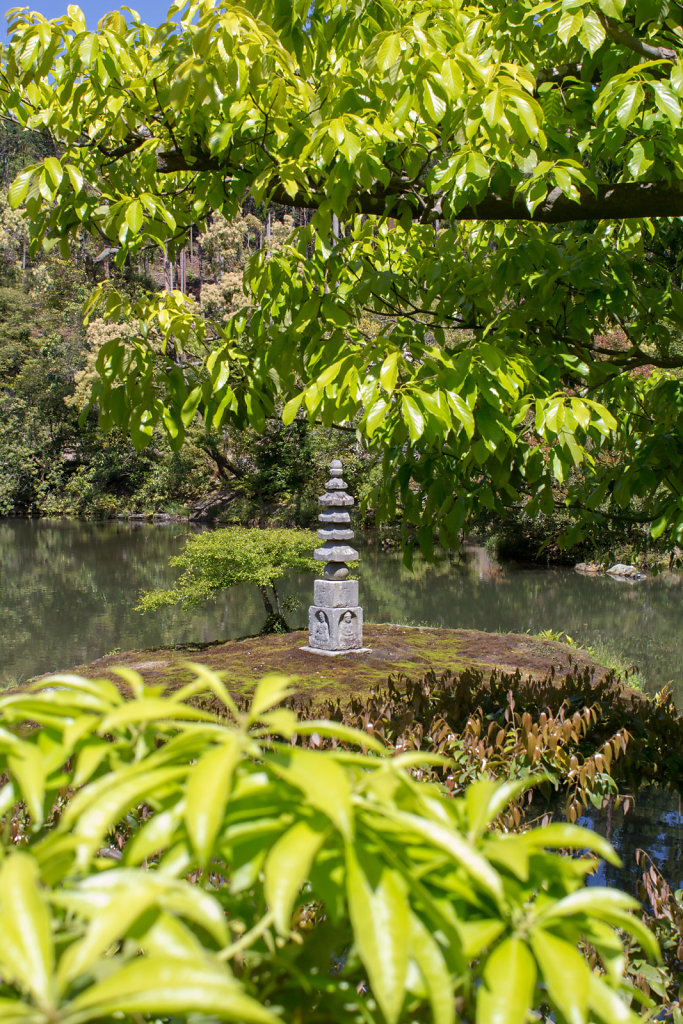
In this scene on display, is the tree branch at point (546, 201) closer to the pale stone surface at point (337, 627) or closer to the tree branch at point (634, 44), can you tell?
the tree branch at point (634, 44)

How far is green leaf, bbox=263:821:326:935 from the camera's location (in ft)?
1.53

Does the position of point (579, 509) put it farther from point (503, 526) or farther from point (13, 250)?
point (13, 250)

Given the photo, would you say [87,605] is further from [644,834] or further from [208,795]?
[208,795]

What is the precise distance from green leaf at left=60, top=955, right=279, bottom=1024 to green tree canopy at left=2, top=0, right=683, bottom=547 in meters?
1.68

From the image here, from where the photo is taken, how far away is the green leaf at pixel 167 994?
410 millimetres

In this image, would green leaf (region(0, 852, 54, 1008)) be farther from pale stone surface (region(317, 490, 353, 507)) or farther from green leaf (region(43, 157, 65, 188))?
pale stone surface (region(317, 490, 353, 507))

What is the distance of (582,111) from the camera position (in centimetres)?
306

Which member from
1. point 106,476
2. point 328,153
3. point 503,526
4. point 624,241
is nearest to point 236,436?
point 106,476

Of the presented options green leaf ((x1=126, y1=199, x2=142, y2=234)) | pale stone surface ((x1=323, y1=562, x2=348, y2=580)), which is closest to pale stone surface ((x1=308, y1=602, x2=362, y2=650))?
pale stone surface ((x1=323, y1=562, x2=348, y2=580))

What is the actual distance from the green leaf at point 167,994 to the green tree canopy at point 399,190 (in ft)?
5.52

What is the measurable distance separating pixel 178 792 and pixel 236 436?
2407 cm

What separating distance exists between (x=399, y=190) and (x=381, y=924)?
9.27ft

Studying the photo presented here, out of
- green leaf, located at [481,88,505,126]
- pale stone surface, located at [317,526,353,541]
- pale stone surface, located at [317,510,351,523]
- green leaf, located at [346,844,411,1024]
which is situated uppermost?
green leaf, located at [481,88,505,126]

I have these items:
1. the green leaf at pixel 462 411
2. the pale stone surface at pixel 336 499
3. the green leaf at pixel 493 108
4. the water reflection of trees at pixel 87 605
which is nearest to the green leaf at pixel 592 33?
the green leaf at pixel 493 108
